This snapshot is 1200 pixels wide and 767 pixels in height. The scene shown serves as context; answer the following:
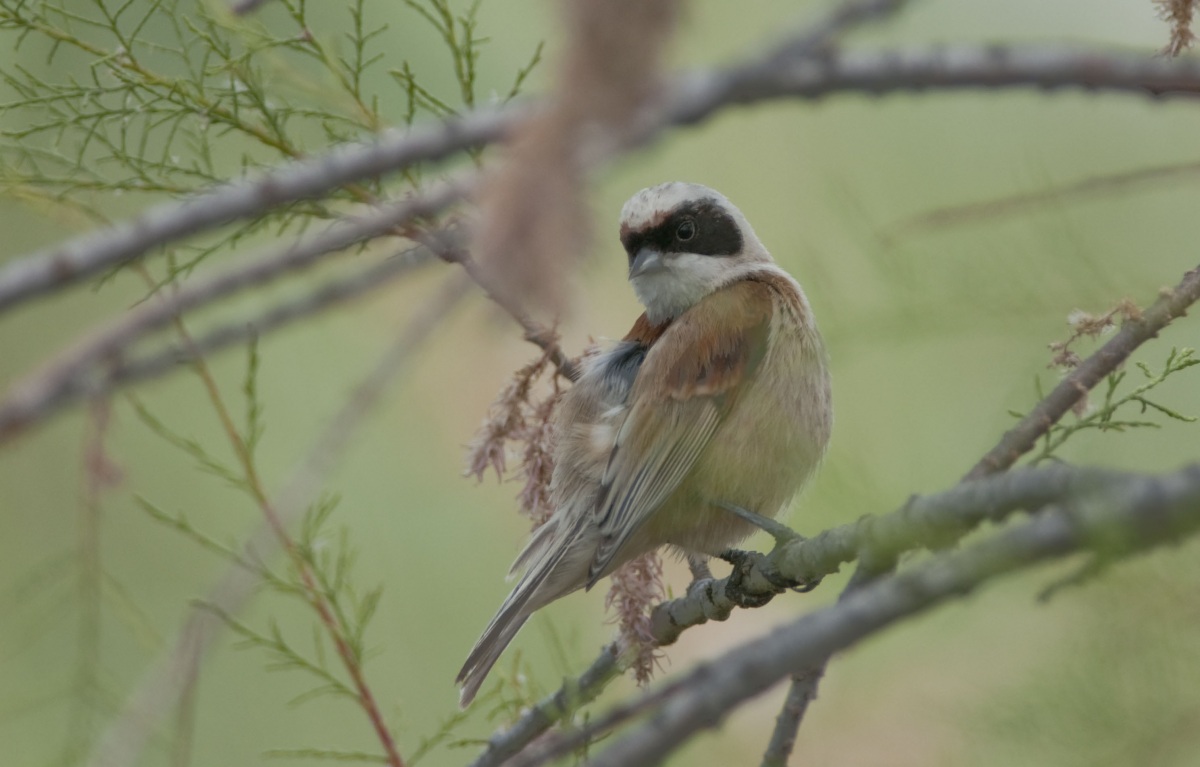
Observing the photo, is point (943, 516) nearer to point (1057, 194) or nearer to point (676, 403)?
point (1057, 194)

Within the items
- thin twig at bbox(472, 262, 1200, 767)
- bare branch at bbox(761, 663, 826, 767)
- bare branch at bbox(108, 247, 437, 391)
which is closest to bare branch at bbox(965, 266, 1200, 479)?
thin twig at bbox(472, 262, 1200, 767)

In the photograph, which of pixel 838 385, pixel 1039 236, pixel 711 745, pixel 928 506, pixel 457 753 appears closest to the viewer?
pixel 928 506

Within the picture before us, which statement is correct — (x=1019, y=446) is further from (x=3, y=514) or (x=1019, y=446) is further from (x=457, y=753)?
(x=3, y=514)

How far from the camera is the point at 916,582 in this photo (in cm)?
99

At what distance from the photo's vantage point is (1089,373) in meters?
1.96

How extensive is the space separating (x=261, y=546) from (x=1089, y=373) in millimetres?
1341

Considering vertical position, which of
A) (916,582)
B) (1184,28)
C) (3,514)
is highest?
(3,514)

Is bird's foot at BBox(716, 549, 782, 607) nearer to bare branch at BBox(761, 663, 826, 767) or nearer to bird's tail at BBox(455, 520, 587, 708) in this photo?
bare branch at BBox(761, 663, 826, 767)

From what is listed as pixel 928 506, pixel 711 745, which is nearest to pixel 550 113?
pixel 928 506

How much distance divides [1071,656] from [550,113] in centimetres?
107

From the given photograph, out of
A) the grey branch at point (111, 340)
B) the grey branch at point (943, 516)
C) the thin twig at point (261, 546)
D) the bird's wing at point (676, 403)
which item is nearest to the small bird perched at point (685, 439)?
the bird's wing at point (676, 403)

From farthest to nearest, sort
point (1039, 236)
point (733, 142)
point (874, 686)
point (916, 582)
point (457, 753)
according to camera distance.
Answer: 1. point (457, 753)
2. point (733, 142)
3. point (874, 686)
4. point (1039, 236)
5. point (916, 582)

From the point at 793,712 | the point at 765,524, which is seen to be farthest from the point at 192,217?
the point at 765,524

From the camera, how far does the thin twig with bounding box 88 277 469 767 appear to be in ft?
3.84
